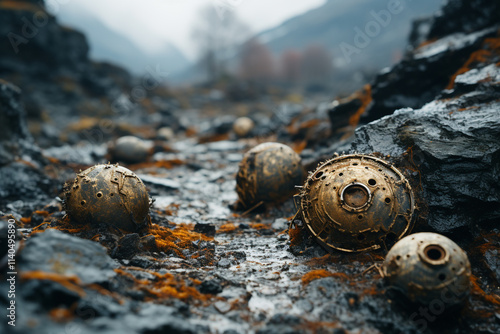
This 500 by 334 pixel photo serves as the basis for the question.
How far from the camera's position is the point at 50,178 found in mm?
10047

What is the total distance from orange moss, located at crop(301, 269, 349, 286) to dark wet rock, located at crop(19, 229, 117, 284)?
253 cm

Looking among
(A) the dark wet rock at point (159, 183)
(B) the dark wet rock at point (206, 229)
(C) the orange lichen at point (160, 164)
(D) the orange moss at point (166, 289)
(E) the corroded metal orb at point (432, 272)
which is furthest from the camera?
(C) the orange lichen at point (160, 164)

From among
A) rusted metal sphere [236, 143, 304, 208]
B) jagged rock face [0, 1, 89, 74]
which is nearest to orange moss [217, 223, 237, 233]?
rusted metal sphere [236, 143, 304, 208]

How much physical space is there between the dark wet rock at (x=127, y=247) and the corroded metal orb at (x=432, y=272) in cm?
Answer: 374

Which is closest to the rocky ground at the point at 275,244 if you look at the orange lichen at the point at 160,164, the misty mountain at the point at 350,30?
the orange lichen at the point at 160,164

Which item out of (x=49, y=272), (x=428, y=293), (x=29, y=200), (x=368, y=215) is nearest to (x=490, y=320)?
(x=428, y=293)

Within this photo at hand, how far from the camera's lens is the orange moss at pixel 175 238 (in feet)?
18.7

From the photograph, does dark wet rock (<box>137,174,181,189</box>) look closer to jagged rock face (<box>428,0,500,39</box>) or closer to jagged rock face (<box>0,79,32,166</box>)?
jagged rock face (<box>0,79,32,166</box>)

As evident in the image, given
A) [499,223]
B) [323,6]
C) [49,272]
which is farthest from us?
[323,6]

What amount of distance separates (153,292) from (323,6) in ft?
523

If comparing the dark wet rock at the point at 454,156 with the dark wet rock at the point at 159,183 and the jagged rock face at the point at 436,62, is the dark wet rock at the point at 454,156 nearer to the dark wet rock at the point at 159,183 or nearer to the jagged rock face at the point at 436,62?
the jagged rock face at the point at 436,62

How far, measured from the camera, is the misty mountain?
256 ft

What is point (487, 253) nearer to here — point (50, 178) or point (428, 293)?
point (428, 293)

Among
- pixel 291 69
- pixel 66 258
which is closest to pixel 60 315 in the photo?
pixel 66 258
